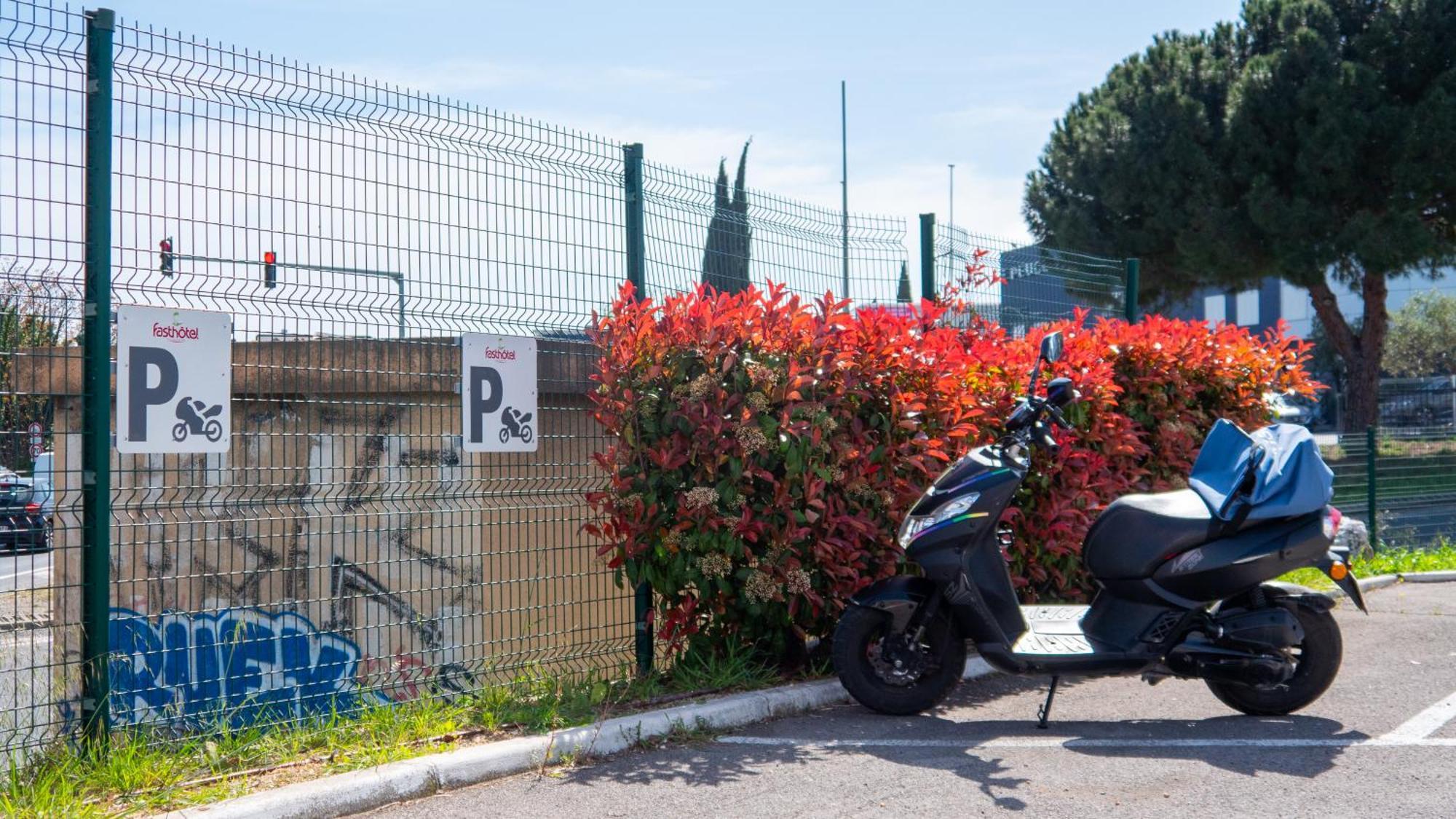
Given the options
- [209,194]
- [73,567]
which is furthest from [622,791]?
[209,194]

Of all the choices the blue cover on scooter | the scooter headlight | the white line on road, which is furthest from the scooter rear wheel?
the white line on road

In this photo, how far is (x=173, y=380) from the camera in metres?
4.64

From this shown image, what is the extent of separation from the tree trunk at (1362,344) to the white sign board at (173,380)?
78.6 feet

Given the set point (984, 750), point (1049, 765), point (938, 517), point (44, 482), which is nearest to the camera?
point (44, 482)

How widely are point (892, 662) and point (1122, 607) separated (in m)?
1.06

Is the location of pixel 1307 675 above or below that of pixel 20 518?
below

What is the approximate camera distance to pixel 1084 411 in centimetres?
753

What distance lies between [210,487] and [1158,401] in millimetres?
6046

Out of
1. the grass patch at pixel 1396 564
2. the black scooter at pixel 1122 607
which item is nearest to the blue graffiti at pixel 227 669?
the black scooter at pixel 1122 607

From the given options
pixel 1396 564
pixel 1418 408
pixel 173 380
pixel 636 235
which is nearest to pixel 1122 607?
pixel 636 235

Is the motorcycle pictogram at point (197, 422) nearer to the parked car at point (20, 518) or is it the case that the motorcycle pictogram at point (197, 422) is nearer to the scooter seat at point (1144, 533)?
the parked car at point (20, 518)

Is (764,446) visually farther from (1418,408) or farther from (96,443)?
Result: (1418,408)

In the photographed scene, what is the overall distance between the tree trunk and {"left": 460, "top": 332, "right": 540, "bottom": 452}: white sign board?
22445 millimetres

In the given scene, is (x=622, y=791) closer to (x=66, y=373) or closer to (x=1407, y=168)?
(x=66, y=373)
